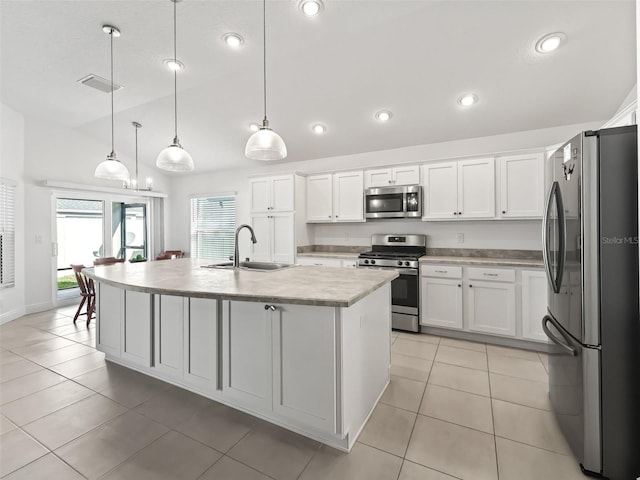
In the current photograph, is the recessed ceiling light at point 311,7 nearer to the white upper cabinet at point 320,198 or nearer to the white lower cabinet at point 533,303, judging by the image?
the white upper cabinet at point 320,198

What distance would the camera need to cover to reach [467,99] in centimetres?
328

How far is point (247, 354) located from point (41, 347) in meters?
3.00

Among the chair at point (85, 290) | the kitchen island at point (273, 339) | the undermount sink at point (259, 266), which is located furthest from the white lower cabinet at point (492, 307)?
the chair at point (85, 290)

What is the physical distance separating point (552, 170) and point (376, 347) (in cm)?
170

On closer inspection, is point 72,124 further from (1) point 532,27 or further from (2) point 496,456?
(2) point 496,456

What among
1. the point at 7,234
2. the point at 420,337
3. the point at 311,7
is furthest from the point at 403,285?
the point at 7,234

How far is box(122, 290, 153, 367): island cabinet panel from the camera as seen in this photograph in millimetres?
2520

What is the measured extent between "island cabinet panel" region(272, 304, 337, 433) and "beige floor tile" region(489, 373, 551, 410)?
4.87ft

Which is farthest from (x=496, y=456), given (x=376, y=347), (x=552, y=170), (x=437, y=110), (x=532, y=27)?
(x=437, y=110)

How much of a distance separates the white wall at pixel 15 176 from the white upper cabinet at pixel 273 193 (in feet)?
11.0

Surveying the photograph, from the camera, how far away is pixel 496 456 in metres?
1.73

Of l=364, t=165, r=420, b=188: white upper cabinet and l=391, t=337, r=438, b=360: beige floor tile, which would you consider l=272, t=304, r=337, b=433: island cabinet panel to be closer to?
l=391, t=337, r=438, b=360: beige floor tile

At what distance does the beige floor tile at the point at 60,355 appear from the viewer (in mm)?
3031

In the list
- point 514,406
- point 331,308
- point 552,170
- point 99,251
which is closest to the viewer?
point 331,308
